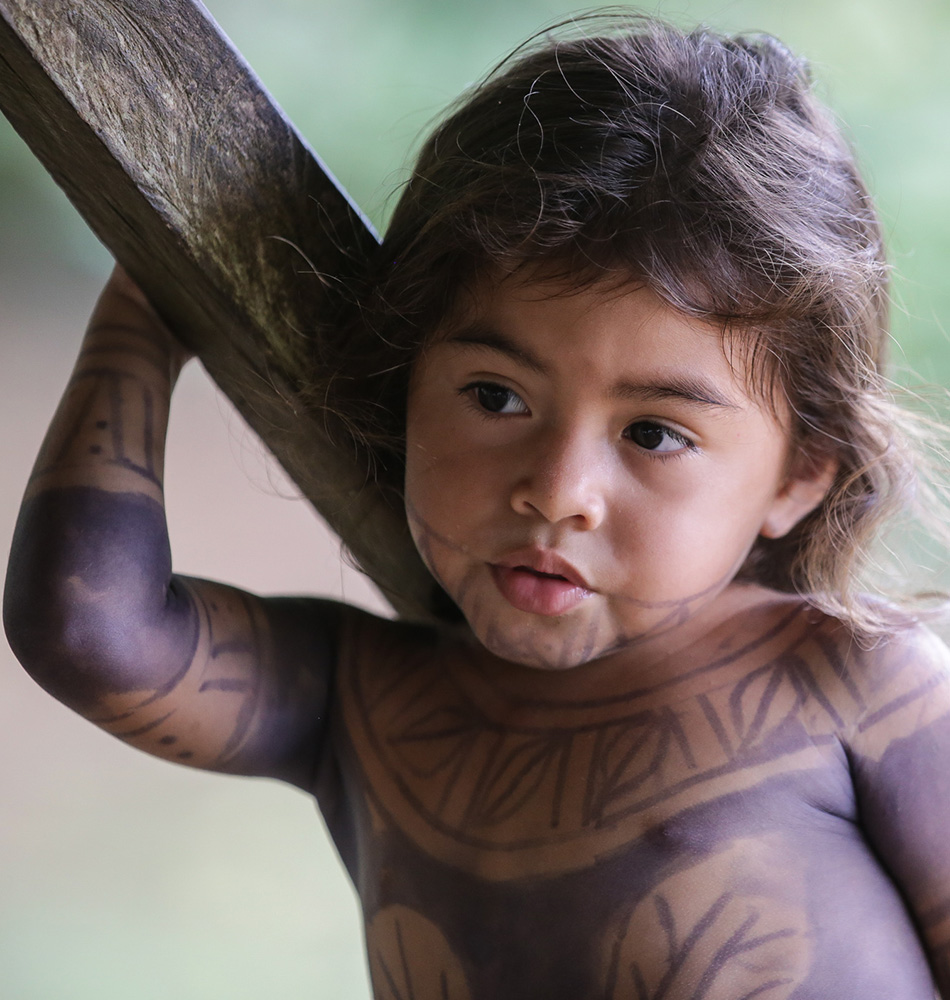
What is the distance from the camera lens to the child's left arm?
0.66 meters

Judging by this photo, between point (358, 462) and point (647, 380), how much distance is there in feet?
0.76

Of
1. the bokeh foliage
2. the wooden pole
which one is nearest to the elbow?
the wooden pole

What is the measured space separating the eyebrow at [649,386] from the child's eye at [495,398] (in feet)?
0.08

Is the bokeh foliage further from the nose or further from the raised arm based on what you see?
the nose

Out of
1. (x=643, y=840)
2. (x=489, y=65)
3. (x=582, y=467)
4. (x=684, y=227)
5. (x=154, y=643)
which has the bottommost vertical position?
(x=643, y=840)

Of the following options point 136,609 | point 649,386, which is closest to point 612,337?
point 649,386

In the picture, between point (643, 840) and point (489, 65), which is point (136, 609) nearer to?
point (643, 840)

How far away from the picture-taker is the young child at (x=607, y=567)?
2.10ft

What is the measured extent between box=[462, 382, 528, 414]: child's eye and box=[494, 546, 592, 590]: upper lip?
3.5 inches

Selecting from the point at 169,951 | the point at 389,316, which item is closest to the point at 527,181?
the point at 389,316

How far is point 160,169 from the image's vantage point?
623mm

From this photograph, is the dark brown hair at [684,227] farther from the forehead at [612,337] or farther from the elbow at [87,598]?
the elbow at [87,598]

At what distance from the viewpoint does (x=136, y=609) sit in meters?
0.70

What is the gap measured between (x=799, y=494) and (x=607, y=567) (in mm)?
187
